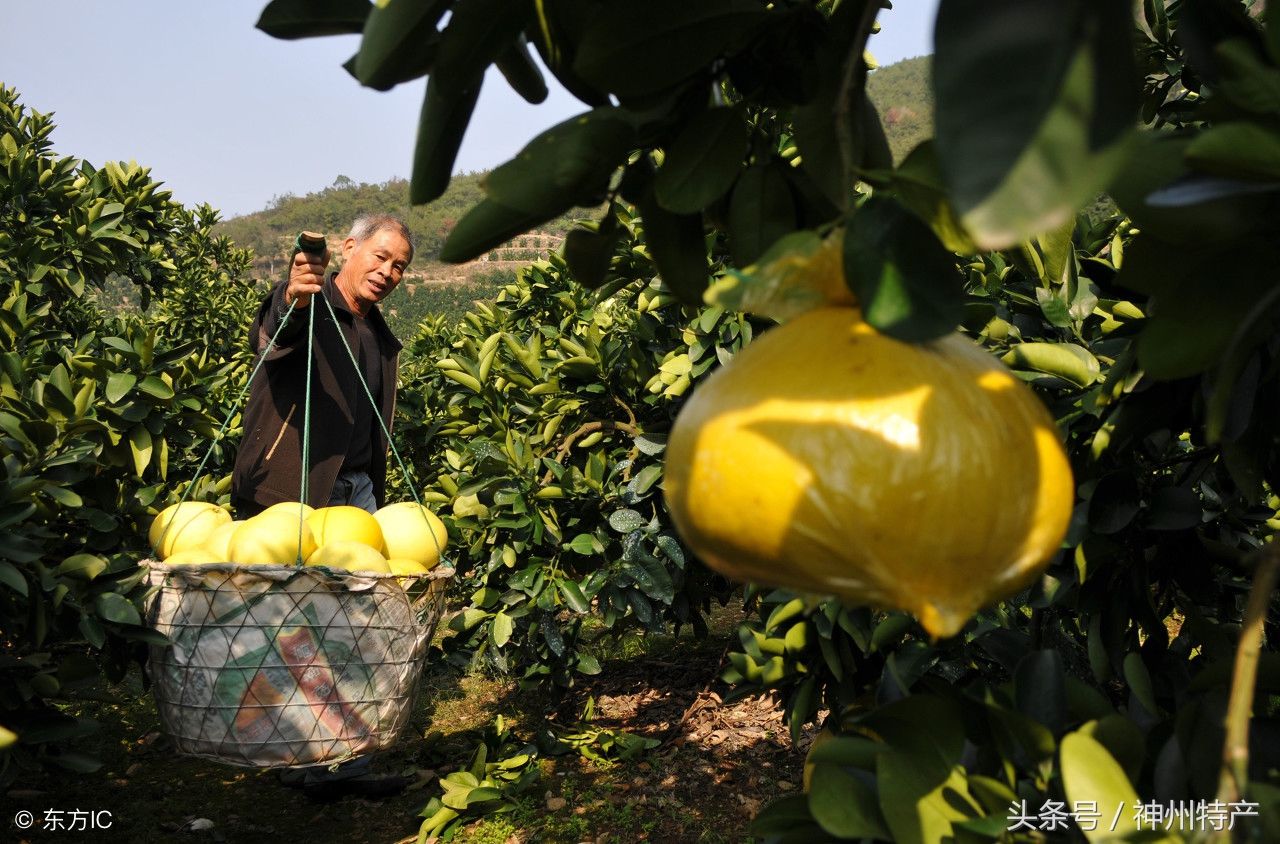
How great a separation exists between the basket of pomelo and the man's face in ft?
4.95

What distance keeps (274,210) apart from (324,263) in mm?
77334

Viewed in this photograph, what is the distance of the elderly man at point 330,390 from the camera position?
3.14 metres

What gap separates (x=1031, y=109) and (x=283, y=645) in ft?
5.63

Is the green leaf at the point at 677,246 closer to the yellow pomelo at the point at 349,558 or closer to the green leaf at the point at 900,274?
the green leaf at the point at 900,274

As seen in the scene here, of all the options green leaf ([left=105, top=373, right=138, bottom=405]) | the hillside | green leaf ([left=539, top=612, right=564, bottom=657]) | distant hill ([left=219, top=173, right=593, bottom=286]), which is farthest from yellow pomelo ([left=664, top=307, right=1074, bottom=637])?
distant hill ([left=219, top=173, right=593, bottom=286])

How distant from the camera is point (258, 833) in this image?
333 centimetres

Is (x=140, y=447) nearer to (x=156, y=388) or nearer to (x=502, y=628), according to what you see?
(x=156, y=388)

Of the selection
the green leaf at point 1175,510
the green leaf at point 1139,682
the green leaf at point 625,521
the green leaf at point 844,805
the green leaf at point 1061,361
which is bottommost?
the green leaf at point 625,521

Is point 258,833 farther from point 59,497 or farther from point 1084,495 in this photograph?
point 1084,495

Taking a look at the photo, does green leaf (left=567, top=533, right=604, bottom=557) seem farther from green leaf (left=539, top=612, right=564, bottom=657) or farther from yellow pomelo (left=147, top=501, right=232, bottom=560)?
yellow pomelo (left=147, top=501, right=232, bottom=560)

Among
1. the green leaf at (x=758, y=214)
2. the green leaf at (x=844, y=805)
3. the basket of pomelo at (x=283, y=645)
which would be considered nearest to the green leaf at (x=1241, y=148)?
the green leaf at (x=758, y=214)

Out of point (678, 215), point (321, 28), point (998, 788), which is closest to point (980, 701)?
point (998, 788)

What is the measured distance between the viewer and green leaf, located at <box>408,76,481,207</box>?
2.51ft

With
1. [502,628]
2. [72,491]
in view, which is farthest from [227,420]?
[502,628]
